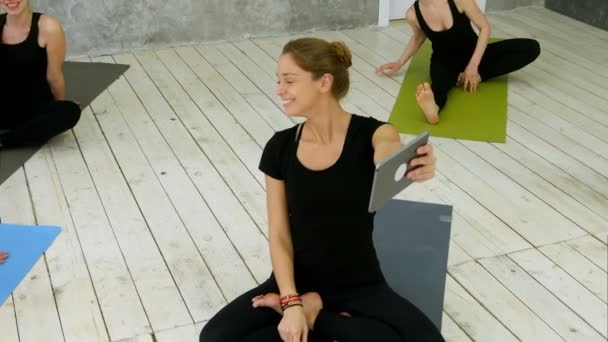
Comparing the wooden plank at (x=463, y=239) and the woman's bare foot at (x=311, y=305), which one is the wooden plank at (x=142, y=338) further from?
the wooden plank at (x=463, y=239)

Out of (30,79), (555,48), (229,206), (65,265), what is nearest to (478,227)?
(229,206)

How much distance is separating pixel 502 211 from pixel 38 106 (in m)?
1.96

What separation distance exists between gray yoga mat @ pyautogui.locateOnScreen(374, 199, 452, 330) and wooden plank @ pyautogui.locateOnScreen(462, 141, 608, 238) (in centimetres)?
39

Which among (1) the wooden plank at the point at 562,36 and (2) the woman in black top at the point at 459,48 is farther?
(1) the wooden plank at the point at 562,36

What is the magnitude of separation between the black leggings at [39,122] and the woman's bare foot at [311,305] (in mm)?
1778

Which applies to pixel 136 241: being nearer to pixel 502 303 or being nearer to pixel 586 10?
pixel 502 303

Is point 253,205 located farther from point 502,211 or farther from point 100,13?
point 100,13

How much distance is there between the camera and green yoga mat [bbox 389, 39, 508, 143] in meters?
3.35

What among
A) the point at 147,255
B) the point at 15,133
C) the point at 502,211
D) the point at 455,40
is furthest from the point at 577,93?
the point at 15,133

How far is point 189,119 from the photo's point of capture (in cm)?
353

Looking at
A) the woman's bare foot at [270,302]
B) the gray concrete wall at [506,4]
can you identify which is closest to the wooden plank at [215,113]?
the woman's bare foot at [270,302]

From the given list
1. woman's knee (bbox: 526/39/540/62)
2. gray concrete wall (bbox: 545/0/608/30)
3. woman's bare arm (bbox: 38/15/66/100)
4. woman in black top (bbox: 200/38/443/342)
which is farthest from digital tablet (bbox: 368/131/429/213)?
gray concrete wall (bbox: 545/0/608/30)

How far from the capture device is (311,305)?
5.86ft

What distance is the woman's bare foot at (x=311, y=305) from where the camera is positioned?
177cm
